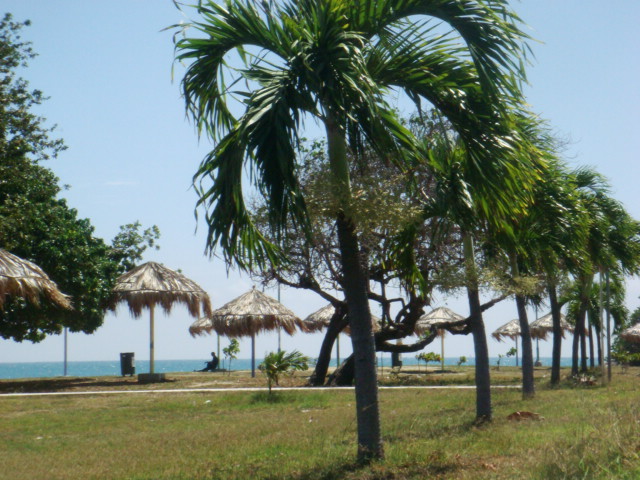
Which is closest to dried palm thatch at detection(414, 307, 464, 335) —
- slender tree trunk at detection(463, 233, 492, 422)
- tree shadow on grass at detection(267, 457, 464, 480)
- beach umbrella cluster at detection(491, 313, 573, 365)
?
beach umbrella cluster at detection(491, 313, 573, 365)

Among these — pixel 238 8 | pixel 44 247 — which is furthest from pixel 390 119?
pixel 44 247

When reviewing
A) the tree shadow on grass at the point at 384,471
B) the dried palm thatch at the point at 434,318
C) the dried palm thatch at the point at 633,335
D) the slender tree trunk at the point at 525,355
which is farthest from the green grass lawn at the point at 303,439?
the dried palm thatch at the point at 633,335

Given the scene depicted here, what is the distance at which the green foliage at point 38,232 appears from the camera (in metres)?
21.4

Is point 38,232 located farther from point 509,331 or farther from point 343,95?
point 509,331

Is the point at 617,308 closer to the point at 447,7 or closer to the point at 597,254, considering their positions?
the point at 597,254

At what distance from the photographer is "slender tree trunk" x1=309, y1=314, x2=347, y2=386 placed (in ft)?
82.3

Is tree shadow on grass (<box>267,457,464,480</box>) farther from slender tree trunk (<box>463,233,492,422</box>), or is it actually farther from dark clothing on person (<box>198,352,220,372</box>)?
dark clothing on person (<box>198,352,220,372</box>)

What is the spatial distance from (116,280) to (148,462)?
17.9 meters

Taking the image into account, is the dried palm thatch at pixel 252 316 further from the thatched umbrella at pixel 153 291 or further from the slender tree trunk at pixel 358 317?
the slender tree trunk at pixel 358 317

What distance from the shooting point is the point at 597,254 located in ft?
74.2

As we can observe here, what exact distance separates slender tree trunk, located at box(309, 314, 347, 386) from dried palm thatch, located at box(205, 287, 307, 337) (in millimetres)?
6343

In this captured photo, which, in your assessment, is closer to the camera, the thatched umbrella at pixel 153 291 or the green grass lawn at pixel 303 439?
the green grass lawn at pixel 303 439

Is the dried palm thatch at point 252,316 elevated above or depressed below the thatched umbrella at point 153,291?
below

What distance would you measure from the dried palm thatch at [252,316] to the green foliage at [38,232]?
5.12m
